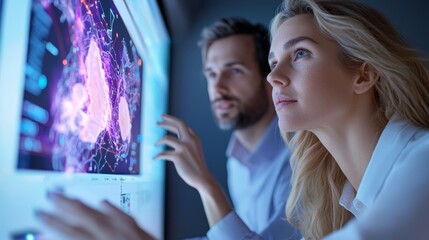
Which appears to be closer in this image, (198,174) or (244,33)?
(198,174)

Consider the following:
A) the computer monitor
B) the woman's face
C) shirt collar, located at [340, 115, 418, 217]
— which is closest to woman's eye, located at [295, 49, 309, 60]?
the woman's face

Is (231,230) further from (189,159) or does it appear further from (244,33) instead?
(244,33)

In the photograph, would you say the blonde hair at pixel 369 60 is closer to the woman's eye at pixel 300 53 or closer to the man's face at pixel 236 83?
the woman's eye at pixel 300 53

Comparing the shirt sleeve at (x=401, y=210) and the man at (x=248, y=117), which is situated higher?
the man at (x=248, y=117)

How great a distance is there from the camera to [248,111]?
1495 millimetres

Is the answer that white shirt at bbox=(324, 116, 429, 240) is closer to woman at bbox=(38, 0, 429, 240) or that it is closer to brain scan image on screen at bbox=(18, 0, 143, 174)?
woman at bbox=(38, 0, 429, 240)

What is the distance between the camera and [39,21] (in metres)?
0.42

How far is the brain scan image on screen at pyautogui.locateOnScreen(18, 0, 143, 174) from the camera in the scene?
410 millimetres

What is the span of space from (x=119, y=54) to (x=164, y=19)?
0.82 m

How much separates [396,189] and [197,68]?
4.23 feet

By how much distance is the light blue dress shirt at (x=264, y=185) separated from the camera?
3.78 ft

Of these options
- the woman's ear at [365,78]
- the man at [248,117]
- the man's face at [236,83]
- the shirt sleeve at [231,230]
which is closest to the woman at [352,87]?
the woman's ear at [365,78]

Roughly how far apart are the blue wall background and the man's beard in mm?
249

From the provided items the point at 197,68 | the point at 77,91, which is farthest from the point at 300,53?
the point at 197,68
